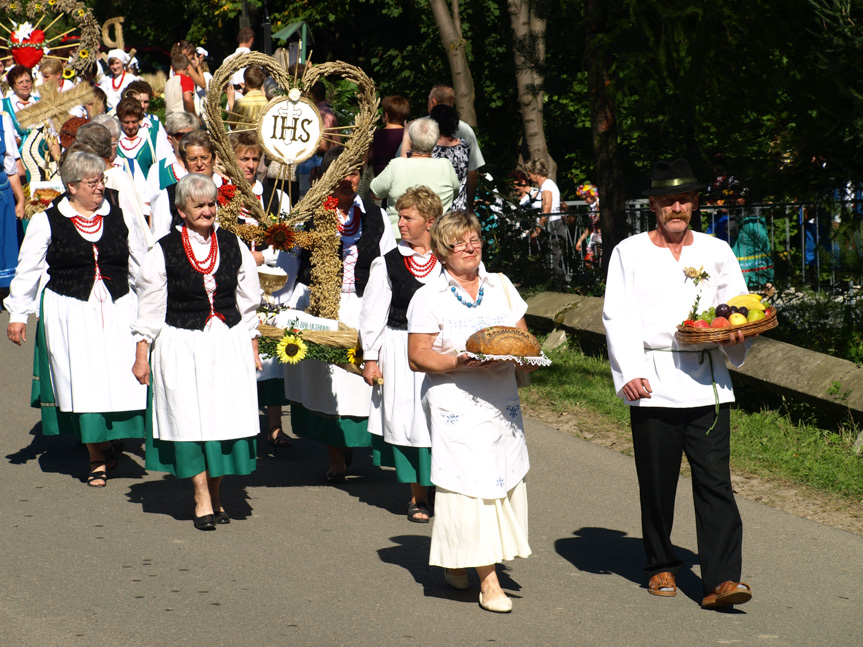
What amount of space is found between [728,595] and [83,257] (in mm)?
4551

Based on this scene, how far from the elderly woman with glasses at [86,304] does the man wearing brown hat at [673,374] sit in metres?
3.50

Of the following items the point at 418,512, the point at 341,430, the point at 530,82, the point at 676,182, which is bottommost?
the point at 418,512

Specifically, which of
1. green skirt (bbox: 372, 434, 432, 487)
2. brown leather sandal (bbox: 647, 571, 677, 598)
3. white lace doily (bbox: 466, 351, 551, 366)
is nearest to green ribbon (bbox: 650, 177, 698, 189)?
white lace doily (bbox: 466, 351, 551, 366)

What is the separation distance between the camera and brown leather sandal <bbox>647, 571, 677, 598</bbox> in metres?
5.67

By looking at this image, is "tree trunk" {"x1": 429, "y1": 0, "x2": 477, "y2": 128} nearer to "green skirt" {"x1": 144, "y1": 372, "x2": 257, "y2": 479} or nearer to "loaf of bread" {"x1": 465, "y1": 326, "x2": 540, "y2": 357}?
"green skirt" {"x1": 144, "y1": 372, "x2": 257, "y2": 479}

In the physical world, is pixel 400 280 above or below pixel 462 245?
below

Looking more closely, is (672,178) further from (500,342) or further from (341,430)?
(341,430)

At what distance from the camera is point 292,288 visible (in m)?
8.30

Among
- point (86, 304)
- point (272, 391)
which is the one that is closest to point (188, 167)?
point (86, 304)

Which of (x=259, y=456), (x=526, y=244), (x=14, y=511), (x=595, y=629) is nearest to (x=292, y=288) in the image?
(x=259, y=456)

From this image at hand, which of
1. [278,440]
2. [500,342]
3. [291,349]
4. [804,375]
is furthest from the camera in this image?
[278,440]

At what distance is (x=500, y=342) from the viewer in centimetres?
522

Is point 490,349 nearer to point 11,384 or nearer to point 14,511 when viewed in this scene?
point 14,511

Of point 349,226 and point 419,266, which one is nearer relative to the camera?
point 419,266
